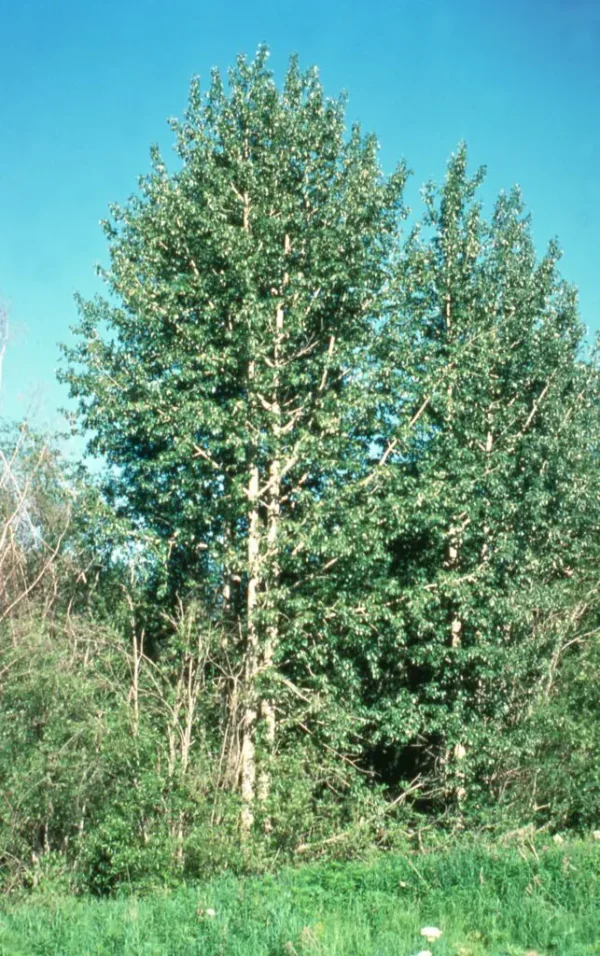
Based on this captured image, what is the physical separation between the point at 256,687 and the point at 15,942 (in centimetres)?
655

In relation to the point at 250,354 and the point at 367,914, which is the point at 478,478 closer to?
the point at 250,354

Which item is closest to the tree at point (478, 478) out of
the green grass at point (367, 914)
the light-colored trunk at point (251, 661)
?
the light-colored trunk at point (251, 661)

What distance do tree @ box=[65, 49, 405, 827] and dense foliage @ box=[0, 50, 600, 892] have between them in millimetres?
65

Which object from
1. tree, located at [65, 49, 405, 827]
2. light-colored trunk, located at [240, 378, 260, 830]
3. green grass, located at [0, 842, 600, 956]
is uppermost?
tree, located at [65, 49, 405, 827]

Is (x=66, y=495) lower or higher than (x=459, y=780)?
higher

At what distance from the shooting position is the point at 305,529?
45.8 feet

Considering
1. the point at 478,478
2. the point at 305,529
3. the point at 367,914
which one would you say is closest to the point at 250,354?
the point at 305,529

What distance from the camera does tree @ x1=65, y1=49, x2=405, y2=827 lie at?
571 inches

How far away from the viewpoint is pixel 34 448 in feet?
61.5

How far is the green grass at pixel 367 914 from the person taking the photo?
6430 mm

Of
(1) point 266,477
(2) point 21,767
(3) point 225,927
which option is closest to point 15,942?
(3) point 225,927

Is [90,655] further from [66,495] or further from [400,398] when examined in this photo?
[400,398]

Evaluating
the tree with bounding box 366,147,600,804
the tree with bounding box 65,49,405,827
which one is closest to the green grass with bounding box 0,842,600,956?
the tree with bounding box 65,49,405,827

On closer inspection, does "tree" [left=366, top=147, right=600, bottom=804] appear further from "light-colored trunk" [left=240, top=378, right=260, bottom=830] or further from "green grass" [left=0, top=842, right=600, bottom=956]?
"green grass" [left=0, top=842, right=600, bottom=956]
